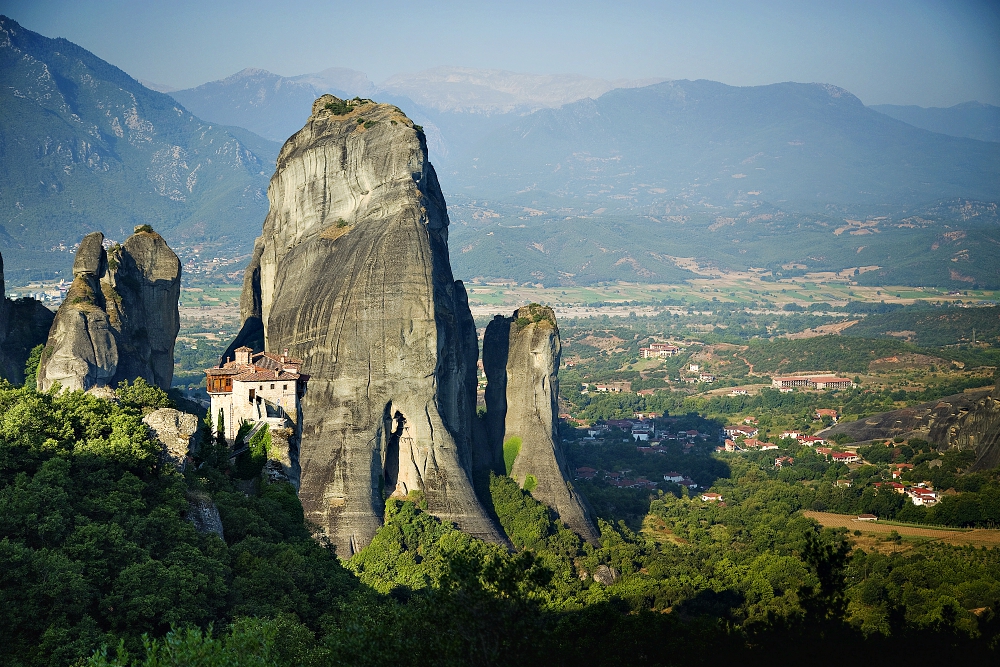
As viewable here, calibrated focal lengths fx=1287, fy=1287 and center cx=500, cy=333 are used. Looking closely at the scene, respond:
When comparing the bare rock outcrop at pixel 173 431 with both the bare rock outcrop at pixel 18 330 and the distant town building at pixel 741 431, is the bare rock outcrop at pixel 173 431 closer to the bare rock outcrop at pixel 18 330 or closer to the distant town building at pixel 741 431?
the bare rock outcrop at pixel 18 330

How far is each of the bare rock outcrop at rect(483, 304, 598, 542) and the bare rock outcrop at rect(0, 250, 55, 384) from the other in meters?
23.6

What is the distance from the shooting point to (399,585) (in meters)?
49.2

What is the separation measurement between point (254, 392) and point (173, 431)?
12.5 meters

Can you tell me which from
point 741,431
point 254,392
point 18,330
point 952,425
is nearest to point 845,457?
point 952,425

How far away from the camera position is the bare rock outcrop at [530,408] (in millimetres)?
63781

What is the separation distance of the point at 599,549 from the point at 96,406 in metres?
30.2

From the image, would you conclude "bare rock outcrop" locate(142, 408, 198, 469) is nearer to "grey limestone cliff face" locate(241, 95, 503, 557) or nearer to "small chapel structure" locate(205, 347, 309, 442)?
"small chapel structure" locate(205, 347, 309, 442)

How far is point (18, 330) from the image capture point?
6744cm

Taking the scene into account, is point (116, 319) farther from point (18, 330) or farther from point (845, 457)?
point (845, 457)

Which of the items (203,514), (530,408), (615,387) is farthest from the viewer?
(615,387)

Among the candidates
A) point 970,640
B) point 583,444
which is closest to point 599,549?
point 970,640

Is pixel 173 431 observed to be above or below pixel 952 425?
above

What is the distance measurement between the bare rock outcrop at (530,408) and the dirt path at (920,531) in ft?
49.5

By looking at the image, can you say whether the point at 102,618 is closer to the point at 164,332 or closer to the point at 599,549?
the point at 599,549
